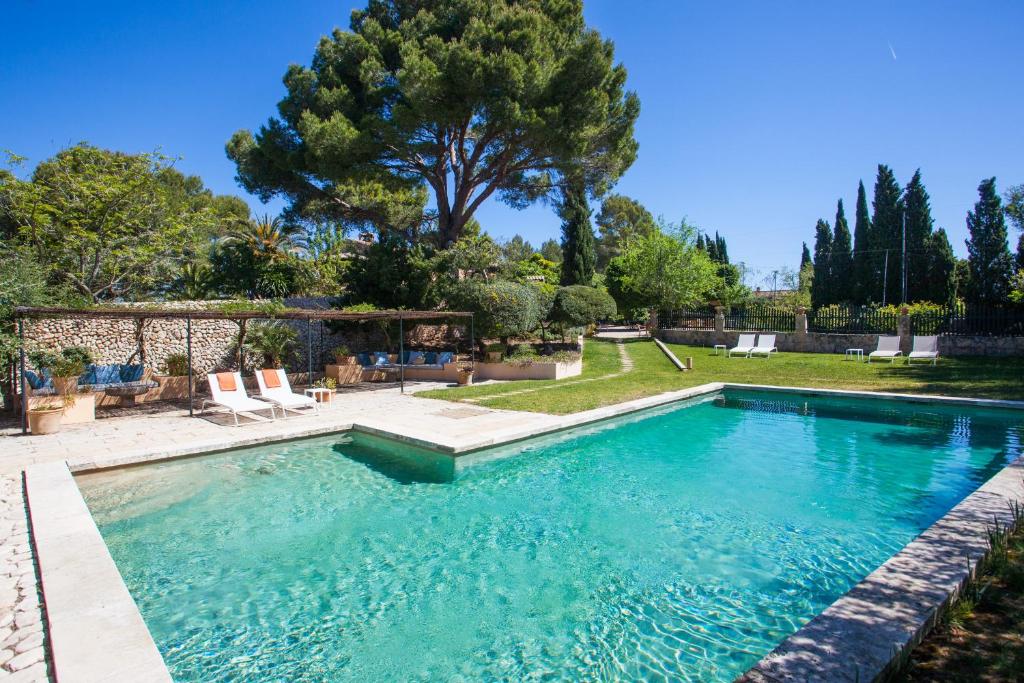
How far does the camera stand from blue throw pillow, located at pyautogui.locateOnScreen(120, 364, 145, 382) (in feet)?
38.7

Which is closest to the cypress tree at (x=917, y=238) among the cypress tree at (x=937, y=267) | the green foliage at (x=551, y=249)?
the cypress tree at (x=937, y=267)

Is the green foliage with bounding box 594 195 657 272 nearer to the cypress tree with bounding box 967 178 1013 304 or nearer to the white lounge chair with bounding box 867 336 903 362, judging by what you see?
the cypress tree with bounding box 967 178 1013 304

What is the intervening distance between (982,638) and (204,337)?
16615mm

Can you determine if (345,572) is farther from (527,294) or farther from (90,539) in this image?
(527,294)

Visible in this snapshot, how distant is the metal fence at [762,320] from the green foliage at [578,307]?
8753 mm

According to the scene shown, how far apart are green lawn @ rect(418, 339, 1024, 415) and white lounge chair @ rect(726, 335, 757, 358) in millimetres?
691

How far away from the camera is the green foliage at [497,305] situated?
50.7ft

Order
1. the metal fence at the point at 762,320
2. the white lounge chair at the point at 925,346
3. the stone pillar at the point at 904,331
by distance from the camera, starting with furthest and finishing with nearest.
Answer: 1. the metal fence at the point at 762,320
2. the stone pillar at the point at 904,331
3. the white lounge chair at the point at 925,346

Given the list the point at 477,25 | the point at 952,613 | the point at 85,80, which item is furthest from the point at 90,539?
the point at 477,25

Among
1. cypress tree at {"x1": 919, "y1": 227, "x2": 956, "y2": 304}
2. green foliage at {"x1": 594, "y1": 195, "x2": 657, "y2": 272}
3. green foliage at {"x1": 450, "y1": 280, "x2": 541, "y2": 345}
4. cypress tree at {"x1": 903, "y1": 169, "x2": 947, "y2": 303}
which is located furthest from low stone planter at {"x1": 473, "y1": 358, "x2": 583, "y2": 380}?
green foliage at {"x1": 594, "y1": 195, "x2": 657, "y2": 272}

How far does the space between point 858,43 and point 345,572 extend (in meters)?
13.8

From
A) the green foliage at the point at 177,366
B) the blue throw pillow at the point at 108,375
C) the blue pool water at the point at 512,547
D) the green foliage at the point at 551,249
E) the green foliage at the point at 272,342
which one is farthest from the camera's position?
the green foliage at the point at 551,249

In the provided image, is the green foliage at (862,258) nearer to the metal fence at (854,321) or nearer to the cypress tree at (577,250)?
the metal fence at (854,321)

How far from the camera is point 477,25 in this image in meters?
15.8
